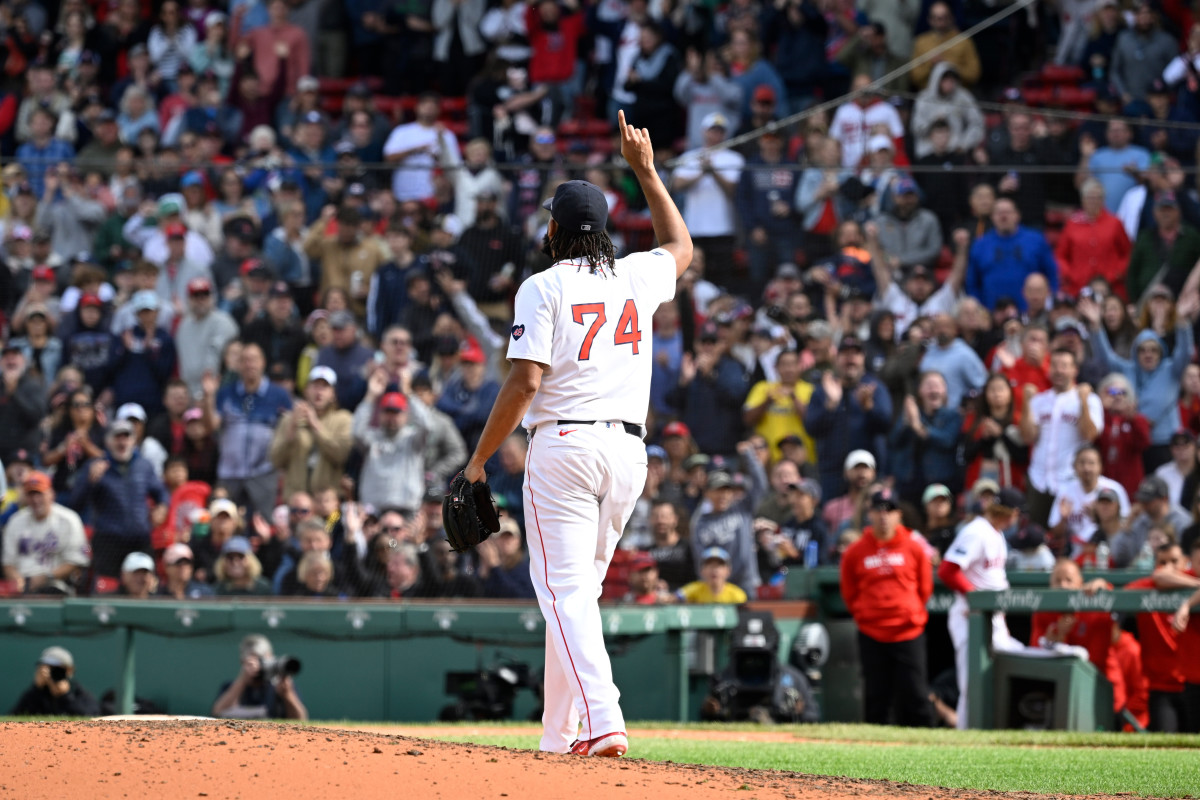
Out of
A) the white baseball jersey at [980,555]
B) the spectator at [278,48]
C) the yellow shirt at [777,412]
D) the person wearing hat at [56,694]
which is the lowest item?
the person wearing hat at [56,694]

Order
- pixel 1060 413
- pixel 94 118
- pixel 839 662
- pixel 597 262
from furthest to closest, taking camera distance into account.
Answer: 1. pixel 94 118
2. pixel 1060 413
3. pixel 839 662
4. pixel 597 262

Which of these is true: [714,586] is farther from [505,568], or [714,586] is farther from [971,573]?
[971,573]

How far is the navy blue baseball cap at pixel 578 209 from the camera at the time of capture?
5285 mm

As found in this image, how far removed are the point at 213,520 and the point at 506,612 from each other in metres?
2.92

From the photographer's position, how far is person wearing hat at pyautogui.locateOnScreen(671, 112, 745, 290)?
13500 millimetres

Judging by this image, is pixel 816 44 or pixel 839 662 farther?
pixel 816 44

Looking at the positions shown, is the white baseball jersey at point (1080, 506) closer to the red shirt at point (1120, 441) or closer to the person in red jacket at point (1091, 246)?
the red shirt at point (1120, 441)

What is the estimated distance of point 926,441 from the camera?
12305 millimetres

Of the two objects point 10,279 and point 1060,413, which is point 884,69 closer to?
point 1060,413

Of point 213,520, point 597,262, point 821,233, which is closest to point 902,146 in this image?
point 821,233

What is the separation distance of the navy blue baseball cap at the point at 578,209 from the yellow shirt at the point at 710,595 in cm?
608

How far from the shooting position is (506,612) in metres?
10.7

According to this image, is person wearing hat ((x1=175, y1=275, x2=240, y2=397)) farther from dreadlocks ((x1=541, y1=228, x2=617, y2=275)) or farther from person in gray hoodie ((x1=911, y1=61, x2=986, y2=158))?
dreadlocks ((x1=541, y1=228, x2=617, y2=275))

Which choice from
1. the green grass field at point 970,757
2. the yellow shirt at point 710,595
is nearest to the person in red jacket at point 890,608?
the green grass field at point 970,757
